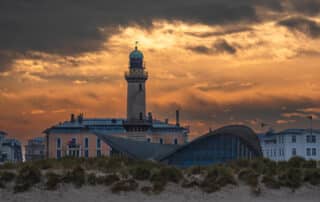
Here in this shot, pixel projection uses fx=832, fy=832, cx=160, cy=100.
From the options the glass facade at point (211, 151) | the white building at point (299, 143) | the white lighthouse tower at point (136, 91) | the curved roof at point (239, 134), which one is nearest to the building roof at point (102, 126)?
the white lighthouse tower at point (136, 91)

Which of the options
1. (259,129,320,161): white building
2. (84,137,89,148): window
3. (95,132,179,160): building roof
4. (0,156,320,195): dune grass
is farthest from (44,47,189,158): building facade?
(0,156,320,195): dune grass

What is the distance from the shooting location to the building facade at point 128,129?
563 ft

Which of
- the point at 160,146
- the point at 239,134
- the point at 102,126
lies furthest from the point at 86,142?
the point at 239,134

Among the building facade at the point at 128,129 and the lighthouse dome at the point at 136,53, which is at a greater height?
the lighthouse dome at the point at 136,53

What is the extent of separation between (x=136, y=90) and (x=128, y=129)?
31.6 feet

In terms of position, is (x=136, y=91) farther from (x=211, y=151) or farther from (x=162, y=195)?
(x=162, y=195)

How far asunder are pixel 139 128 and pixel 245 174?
11711 cm

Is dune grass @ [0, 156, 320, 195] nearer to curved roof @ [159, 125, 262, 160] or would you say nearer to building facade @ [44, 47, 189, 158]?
curved roof @ [159, 125, 262, 160]

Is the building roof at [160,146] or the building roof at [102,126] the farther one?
the building roof at [102,126]

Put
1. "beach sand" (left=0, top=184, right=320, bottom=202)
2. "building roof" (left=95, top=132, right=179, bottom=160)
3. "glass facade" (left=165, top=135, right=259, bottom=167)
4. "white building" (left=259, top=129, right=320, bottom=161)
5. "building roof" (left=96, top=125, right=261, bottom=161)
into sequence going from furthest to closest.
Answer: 1. "white building" (left=259, top=129, right=320, bottom=161)
2. "building roof" (left=95, top=132, right=179, bottom=160)
3. "building roof" (left=96, top=125, right=261, bottom=161)
4. "glass facade" (left=165, top=135, right=259, bottom=167)
5. "beach sand" (left=0, top=184, right=320, bottom=202)

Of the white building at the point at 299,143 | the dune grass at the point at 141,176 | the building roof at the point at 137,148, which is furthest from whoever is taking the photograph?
the white building at the point at 299,143

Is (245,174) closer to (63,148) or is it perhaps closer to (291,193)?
(291,193)

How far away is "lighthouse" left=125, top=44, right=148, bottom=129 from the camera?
17175cm

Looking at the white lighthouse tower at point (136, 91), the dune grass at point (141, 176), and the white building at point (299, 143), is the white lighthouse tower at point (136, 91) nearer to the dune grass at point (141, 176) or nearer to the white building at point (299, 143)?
the white building at point (299, 143)
